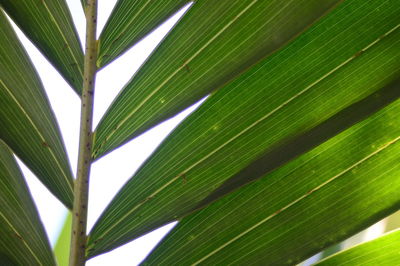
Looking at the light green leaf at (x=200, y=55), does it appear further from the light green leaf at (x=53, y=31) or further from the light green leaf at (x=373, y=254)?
the light green leaf at (x=373, y=254)

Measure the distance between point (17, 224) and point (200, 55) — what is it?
0.33 metres

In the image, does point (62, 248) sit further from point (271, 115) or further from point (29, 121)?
point (271, 115)

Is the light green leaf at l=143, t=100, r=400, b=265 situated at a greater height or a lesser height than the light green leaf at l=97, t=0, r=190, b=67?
lesser

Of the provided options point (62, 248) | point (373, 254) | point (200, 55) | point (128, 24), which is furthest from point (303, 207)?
point (62, 248)

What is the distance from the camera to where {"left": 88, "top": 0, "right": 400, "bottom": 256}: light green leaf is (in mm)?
623

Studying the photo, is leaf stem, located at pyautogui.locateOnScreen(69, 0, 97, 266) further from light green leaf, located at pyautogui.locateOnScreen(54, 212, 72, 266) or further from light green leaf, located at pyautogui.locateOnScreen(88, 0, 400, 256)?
light green leaf, located at pyautogui.locateOnScreen(54, 212, 72, 266)

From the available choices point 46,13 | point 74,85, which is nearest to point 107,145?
point 74,85

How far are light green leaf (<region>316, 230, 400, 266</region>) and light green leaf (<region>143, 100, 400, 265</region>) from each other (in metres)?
0.06

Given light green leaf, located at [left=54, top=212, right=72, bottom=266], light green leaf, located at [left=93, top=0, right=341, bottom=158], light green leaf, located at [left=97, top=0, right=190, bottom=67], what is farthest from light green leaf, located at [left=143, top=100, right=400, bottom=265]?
light green leaf, located at [left=54, top=212, right=72, bottom=266]

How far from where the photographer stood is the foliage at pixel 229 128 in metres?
0.64

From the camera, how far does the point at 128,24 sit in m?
0.73

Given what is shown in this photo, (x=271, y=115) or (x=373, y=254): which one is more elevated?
(x=271, y=115)

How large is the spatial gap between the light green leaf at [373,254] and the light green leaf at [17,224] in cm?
39

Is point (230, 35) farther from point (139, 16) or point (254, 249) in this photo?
point (254, 249)
